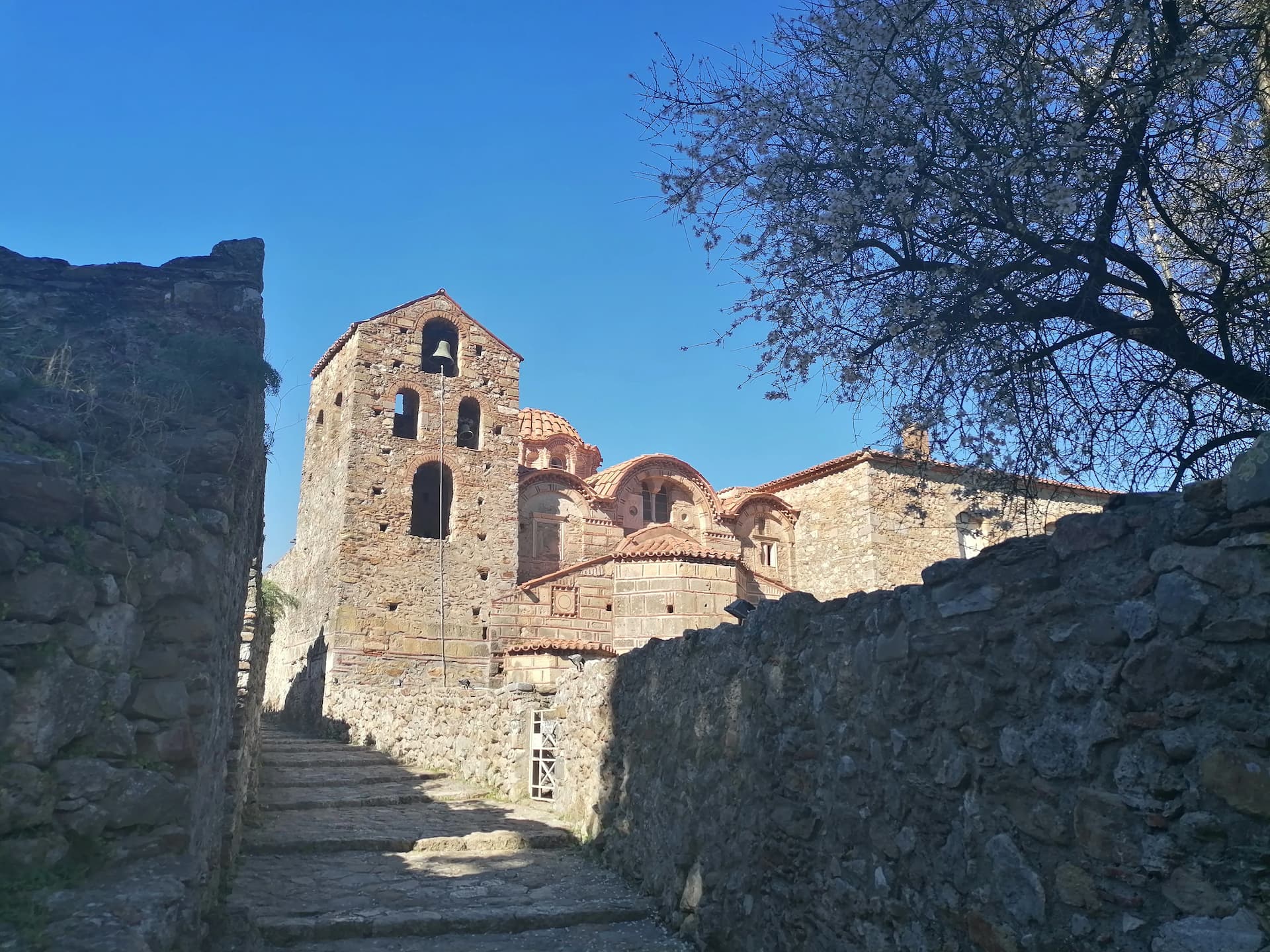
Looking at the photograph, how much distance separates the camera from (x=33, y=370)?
14.3 feet

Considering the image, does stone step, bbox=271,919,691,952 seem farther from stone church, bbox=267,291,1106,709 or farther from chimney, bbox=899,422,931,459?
stone church, bbox=267,291,1106,709

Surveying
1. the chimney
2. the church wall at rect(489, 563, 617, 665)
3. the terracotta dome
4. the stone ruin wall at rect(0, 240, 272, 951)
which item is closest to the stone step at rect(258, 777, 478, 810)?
the stone ruin wall at rect(0, 240, 272, 951)

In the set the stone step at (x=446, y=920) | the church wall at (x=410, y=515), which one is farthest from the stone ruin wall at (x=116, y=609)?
the church wall at (x=410, y=515)

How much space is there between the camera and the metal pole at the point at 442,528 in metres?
19.5

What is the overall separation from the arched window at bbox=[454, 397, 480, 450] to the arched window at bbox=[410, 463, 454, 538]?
2.88 feet

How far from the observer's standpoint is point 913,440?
607cm

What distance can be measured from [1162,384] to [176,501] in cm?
499

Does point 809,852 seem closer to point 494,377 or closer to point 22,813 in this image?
point 22,813

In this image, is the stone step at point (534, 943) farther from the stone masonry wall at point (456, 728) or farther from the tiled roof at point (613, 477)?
the tiled roof at point (613, 477)

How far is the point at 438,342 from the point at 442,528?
449 cm

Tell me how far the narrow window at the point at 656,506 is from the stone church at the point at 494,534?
0.13ft

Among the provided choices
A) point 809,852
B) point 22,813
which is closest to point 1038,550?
point 809,852

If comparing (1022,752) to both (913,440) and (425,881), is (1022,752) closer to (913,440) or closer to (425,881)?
(913,440)

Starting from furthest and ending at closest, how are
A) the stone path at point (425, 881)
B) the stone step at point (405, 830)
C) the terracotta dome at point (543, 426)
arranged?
the terracotta dome at point (543, 426) → the stone step at point (405, 830) → the stone path at point (425, 881)
